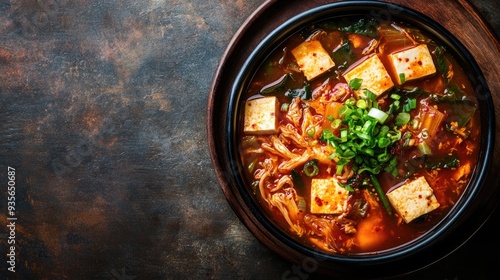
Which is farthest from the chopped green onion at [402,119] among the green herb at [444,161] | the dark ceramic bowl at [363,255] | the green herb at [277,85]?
the green herb at [277,85]

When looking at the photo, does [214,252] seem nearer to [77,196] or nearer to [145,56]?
[77,196]

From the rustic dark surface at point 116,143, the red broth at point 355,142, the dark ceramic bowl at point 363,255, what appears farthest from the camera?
the rustic dark surface at point 116,143

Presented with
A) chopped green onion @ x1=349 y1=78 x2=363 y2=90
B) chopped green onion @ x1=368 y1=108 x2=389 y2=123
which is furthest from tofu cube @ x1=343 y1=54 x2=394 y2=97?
chopped green onion @ x1=368 y1=108 x2=389 y2=123

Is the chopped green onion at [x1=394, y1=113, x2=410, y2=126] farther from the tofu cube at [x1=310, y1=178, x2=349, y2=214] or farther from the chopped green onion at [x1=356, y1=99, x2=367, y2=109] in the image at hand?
the tofu cube at [x1=310, y1=178, x2=349, y2=214]

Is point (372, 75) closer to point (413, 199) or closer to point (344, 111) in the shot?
point (344, 111)

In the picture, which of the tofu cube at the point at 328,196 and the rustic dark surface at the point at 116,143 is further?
the rustic dark surface at the point at 116,143

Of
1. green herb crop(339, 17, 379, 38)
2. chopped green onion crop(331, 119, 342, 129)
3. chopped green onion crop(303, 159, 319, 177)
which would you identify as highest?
green herb crop(339, 17, 379, 38)

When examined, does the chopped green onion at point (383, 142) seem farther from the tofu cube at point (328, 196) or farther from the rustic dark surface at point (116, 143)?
the rustic dark surface at point (116, 143)
